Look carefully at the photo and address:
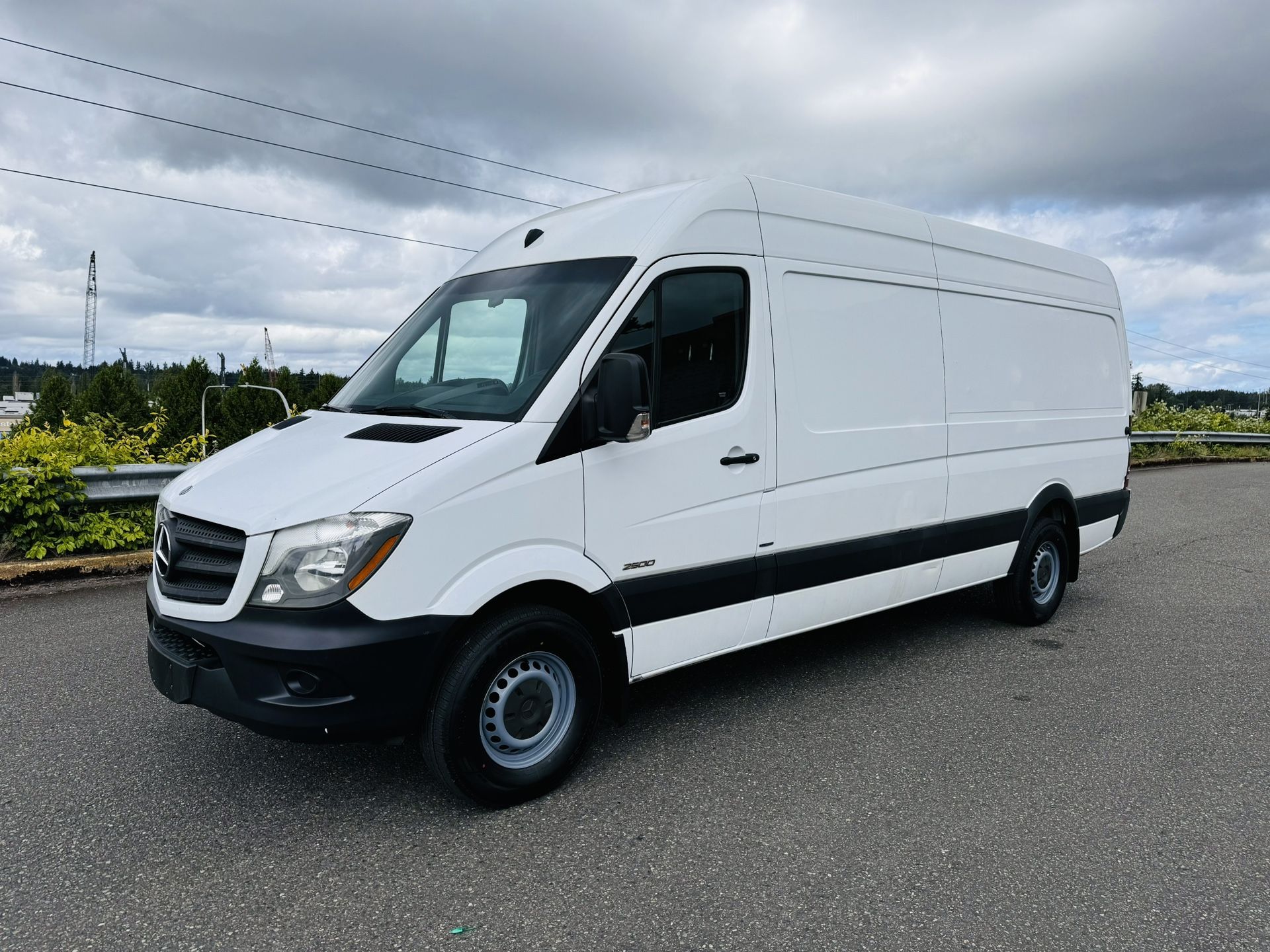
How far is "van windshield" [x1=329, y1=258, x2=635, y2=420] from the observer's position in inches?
145

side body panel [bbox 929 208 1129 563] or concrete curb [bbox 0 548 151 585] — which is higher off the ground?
side body panel [bbox 929 208 1129 563]

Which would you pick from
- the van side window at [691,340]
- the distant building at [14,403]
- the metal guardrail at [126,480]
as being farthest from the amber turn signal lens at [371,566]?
the distant building at [14,403]

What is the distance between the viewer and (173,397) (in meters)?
24.6

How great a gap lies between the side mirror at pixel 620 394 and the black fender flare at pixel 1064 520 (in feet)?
12.1

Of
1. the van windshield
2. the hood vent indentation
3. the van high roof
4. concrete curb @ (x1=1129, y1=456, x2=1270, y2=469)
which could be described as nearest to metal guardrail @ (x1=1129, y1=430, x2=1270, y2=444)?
concrete curb @ (x1=1129, y1=456, x2=1270, y2=469)

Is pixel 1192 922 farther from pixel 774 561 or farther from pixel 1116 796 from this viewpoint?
pixel 774 561

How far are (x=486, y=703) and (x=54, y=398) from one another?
894 inches

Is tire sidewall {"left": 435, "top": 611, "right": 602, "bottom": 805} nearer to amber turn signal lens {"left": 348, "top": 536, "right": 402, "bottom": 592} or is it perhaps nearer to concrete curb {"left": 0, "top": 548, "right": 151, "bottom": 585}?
amber turn signal lens {"left": 348, "top": 536, "right": 402, "bottom": 592}

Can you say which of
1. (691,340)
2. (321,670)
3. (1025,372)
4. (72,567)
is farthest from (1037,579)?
(72,567)

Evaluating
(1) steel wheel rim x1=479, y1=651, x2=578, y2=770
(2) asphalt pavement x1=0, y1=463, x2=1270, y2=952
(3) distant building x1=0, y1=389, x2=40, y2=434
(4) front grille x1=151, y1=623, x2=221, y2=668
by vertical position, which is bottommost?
(2) asphalt pavement x1=0, y1=463, x2=1270, y2=952

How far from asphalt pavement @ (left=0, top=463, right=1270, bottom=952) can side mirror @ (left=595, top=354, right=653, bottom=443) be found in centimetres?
147

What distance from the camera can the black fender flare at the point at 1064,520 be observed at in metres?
6.11

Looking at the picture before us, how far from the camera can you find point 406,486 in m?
3.17

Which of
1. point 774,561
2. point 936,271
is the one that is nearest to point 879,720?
point 774,561
